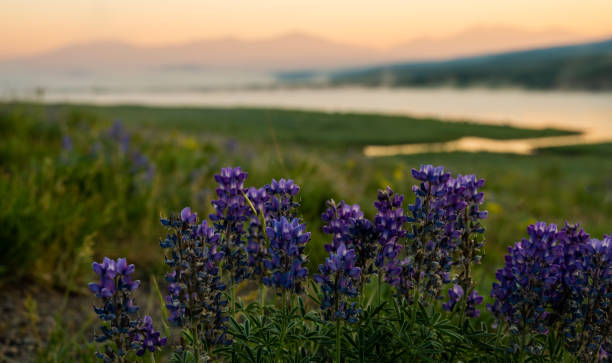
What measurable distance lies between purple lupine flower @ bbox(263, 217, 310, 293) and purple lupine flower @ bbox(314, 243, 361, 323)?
0.09 m

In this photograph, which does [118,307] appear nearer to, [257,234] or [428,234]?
[257,234]

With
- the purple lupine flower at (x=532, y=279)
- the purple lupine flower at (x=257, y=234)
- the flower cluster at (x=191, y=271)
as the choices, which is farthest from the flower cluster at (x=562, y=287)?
the flower cluster at (x=191, y=271)

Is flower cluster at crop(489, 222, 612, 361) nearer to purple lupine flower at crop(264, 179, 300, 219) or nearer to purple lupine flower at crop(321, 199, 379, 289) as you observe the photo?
purple lupine flower at crop(321, 199, 379, 289)

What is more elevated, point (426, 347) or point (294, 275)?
point (294, 275)

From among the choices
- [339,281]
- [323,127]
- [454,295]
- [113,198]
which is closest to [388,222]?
[339,281]

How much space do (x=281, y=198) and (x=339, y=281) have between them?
0.46 m

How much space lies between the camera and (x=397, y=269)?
6.59 feet

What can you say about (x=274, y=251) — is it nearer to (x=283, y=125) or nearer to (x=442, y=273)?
(x=442, y=273)

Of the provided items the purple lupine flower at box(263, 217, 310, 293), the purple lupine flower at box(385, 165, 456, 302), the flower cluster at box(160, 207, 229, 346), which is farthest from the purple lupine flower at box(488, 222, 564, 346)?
the flower cluster at box(160, 207, 229, 346)

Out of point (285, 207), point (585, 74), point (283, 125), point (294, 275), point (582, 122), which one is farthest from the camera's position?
point (585, 74)

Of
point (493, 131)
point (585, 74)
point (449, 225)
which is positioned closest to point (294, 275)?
point (449, 225)

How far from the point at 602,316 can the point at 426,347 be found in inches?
29.4

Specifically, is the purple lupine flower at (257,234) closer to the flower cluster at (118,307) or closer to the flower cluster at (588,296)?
the flower cluster at (118,307)

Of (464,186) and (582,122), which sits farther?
(582,122)
